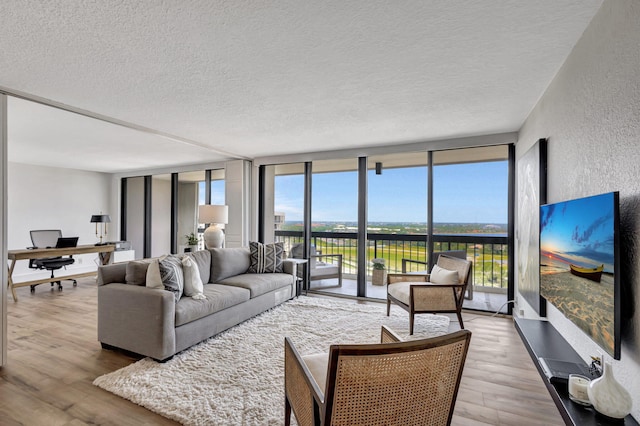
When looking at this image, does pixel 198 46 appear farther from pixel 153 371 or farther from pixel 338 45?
pixel 153 371

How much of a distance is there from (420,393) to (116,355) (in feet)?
9.34

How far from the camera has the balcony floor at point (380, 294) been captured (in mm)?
4331

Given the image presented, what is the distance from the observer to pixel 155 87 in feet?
8.88

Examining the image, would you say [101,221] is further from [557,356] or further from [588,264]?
[588,264]

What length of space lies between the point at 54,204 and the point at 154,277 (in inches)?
224

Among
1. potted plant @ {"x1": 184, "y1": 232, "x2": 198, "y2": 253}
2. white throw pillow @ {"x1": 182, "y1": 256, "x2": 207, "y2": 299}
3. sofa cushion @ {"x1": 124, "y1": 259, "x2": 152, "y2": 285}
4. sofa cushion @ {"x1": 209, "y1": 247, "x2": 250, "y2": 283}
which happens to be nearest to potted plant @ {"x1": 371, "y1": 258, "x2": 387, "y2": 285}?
sofa cushion @ {"x1": 209, "y1": 247, "x2": 250, "y2": 283}

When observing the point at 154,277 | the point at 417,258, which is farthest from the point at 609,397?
the point at 417,258

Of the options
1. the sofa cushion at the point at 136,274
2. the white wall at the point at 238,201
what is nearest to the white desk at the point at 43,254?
the white wall at the point at 238,201

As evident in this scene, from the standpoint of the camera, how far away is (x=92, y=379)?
2.42 metres

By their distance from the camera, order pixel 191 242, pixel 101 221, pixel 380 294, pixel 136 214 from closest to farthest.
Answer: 1. pixel 380 294
2. pixel 191 242
3. pixel 101 221
4. pixel 136 214

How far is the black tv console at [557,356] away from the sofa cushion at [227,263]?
10.7ft

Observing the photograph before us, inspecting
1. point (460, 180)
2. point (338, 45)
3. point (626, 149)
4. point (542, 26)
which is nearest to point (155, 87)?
point (338, 45)

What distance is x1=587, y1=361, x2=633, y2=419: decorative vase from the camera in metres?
1.23

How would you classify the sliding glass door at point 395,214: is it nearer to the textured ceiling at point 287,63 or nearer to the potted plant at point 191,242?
the textured ceiling at point 287,63
